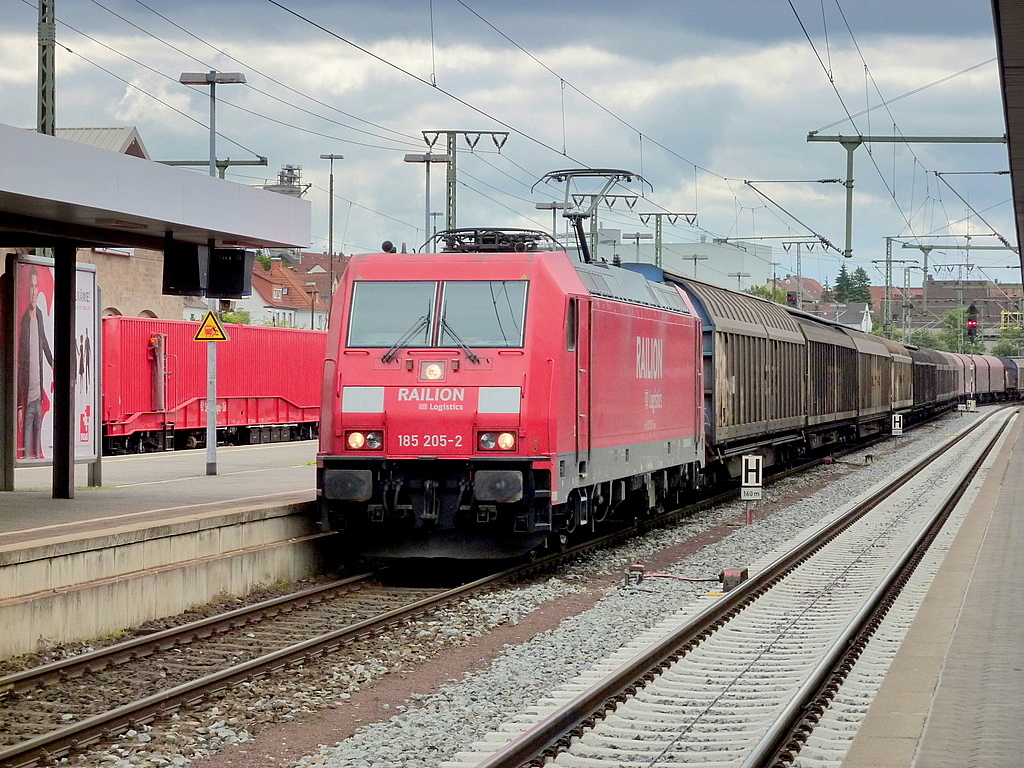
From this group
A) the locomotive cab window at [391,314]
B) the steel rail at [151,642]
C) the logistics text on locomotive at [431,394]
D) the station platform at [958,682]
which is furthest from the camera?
the locomotive cab window at [391,314]

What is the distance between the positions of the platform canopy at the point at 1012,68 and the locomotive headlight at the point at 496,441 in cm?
548

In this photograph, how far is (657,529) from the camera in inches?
739

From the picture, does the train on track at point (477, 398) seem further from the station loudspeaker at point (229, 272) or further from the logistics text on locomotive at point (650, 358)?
the station loudspeaker at point (229, 272)

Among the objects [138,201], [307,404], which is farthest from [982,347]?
[138,201]

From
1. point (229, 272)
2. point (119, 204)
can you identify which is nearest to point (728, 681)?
point (119, 204)

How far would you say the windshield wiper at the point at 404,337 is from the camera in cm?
1331

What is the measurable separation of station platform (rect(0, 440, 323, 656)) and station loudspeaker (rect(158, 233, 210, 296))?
2.59m

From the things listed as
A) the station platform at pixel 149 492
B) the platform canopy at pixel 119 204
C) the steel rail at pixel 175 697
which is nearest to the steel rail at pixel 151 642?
the steel rail at pixel 175 697

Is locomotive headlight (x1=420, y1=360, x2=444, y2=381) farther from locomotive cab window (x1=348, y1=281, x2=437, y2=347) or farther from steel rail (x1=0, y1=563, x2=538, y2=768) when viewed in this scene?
steel rail (x1=0, y1=563, x2=538, y2=768)

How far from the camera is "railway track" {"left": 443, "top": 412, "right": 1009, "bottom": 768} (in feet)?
23.5

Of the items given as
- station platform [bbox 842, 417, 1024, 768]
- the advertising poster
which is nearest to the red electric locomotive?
station platform [bbox 842, 417, 1024, 768]

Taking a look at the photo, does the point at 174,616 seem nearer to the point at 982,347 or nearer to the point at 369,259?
the point at 369,259

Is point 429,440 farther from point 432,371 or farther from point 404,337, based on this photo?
point 404,337

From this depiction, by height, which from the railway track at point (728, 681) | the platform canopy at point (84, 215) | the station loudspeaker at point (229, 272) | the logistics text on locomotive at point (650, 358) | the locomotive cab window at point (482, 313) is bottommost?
the railway track at point (728, 681)
